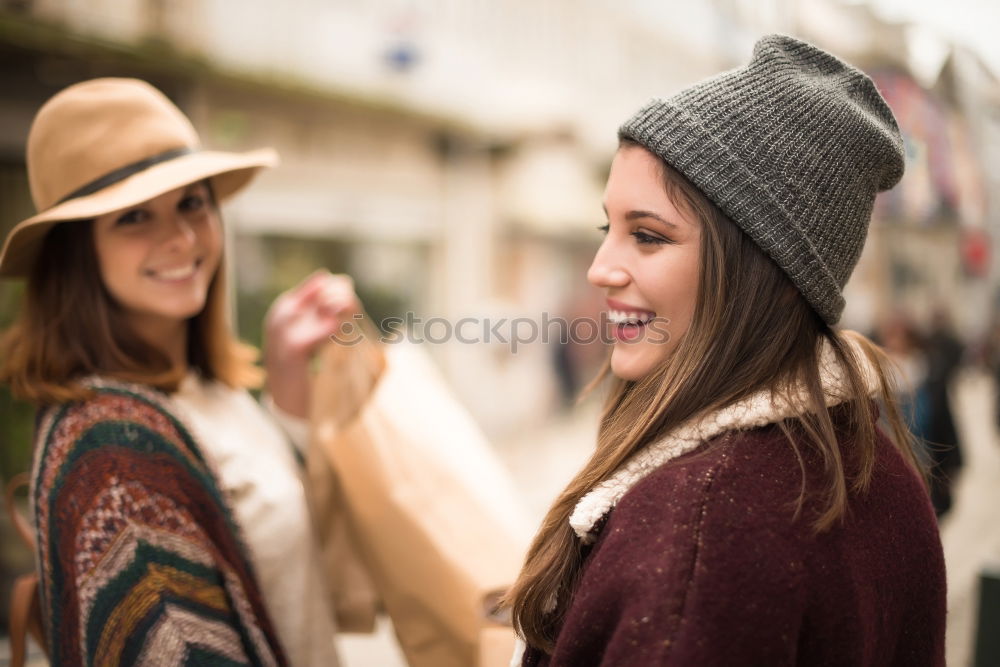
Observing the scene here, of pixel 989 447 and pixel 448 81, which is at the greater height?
pixel 448 81

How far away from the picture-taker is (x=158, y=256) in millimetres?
1594

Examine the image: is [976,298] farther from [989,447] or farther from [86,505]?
[86,505]

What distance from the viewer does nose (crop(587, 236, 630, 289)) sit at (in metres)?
1.07

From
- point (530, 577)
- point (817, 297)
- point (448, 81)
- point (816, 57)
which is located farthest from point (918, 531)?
point (448, 81)

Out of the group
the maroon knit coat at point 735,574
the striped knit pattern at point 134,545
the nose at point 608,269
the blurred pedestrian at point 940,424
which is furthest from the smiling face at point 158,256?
the blurred pedestrian at point 940,424

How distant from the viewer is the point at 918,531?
1.03m

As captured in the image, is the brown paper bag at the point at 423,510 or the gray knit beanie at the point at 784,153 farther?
the brown paper bag at the point at 423,510

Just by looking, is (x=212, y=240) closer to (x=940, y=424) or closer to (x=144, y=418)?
(x=144, y=418)

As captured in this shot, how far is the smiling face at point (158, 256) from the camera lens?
5.11 feet

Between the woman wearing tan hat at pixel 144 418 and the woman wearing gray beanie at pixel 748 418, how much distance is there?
2.26 ft

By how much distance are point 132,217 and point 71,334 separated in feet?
0.95

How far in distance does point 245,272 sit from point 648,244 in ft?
14.5

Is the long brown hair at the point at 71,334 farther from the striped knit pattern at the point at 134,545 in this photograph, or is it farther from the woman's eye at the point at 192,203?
the woman's eye at the point at 192,203

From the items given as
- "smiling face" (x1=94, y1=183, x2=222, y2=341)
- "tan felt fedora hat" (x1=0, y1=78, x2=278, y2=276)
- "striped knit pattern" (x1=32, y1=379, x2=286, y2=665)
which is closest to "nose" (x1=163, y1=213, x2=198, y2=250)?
"smiling face" (x1=94, y1=183, x2=222, y2=341)
